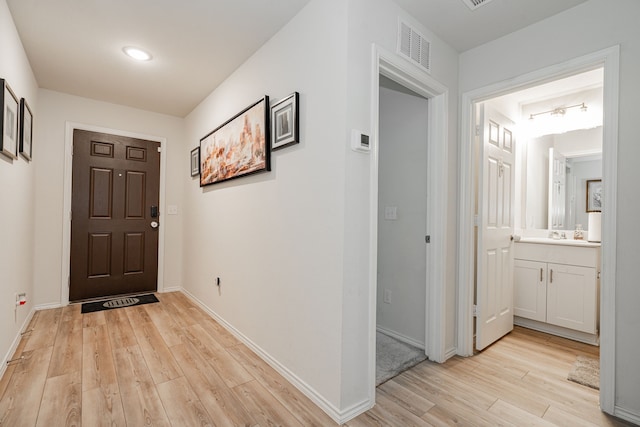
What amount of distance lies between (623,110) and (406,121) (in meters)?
1.37

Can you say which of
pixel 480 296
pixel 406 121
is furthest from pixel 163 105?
pixel 480 296

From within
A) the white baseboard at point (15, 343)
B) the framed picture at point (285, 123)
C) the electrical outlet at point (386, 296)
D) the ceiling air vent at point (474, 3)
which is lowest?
the white baseboard at point (15, 343)

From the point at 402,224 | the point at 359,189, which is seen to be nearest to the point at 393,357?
the point at 402,224

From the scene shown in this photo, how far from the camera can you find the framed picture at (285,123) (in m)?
2.02

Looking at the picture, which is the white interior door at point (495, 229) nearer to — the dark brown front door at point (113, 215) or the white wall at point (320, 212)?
the white wall at point (320, 212)

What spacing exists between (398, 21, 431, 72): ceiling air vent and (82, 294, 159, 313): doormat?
3.71 metres

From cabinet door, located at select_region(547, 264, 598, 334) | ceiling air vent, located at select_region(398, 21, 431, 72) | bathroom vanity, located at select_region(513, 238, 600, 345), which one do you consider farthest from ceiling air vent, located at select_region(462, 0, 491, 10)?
cabinet door, located at select_region(547, 264, 598, 334)

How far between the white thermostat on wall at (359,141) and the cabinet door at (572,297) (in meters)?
2.40

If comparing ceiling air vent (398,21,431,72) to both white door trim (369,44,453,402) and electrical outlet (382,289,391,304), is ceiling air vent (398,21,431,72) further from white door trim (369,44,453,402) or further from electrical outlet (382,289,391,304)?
electrical outlet (382,289,391,304)

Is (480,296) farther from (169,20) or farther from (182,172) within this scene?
(182,172)

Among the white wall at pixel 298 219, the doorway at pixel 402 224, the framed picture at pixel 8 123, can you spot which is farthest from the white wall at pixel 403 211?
the framed picture at pixel 8 123

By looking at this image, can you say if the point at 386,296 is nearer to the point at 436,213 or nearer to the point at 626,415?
the point at 436,213

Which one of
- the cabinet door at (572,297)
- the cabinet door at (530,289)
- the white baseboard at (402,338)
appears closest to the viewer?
the white baseboard at (402,338)

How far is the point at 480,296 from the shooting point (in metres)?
2.53
